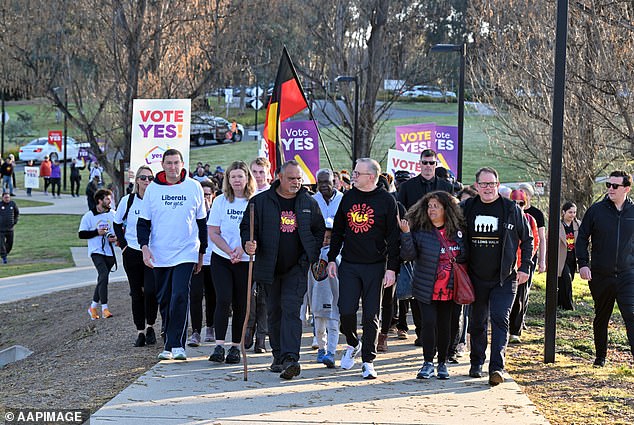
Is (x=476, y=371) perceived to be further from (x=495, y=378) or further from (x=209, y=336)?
(x=209, y=336)

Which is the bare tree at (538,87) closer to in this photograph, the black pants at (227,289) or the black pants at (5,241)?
the black pants at (227,289)

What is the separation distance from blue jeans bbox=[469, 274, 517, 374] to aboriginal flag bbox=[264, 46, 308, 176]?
5.17m

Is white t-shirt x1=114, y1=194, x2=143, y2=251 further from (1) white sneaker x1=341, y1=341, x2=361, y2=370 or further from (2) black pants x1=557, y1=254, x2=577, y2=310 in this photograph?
(2) black pants x1=557, y1=254, x2=577, y2=310

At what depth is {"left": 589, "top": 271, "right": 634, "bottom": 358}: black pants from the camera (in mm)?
9781

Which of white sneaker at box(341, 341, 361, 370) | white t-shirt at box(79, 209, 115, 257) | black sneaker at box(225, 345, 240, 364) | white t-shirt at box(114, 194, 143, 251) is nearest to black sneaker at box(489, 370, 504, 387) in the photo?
white sneaker at box(341, 341, 361, 370)

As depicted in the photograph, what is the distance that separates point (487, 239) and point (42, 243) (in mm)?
21427

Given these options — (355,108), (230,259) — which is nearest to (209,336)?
(230,259)

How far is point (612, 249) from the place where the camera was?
9836 mm

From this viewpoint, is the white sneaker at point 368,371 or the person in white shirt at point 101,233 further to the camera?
the person in white shirt at point 101,233

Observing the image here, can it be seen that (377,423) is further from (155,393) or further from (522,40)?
(522,40)

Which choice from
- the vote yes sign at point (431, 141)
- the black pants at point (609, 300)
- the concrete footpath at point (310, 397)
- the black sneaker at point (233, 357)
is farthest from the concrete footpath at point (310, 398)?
the vote yes sign at point (431, 141)

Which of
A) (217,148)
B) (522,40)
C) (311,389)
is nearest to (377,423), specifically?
(311,389)

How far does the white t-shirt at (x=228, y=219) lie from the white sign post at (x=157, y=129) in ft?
11.1

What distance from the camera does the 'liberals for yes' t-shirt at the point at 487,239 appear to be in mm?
8820
